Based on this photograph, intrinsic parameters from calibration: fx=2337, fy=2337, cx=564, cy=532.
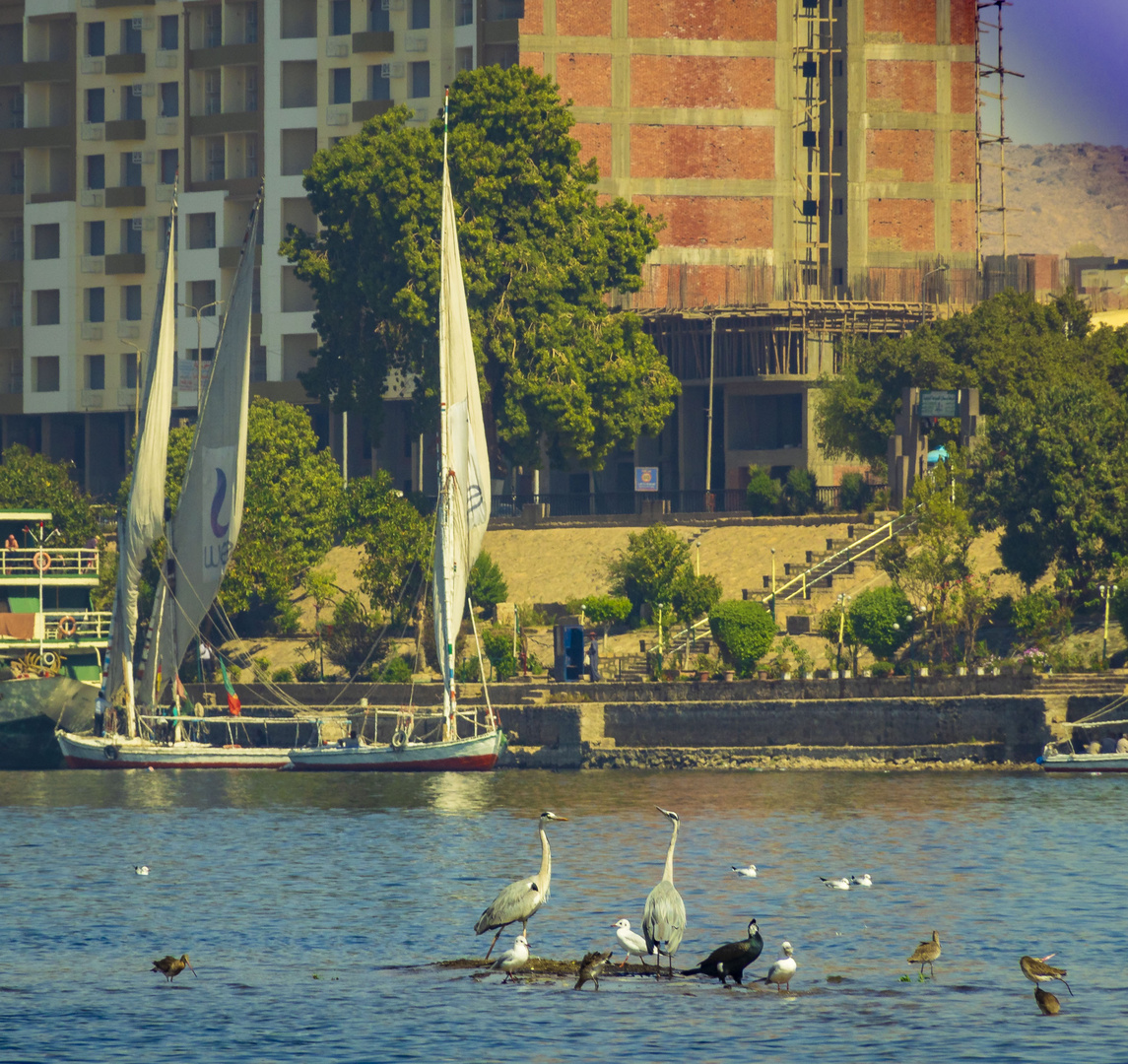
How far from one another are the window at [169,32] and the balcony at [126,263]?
11311mm

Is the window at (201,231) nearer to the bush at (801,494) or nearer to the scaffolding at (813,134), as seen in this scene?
the scaffolding at (813,134)

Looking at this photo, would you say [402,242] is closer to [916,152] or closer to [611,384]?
[611,384]

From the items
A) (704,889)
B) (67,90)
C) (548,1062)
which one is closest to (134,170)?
(67,90)

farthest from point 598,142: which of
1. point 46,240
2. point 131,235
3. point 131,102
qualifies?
point 46,240

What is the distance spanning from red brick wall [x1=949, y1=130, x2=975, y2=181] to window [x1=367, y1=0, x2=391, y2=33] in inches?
1184

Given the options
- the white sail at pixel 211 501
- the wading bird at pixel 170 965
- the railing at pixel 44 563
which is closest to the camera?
the wading bird at pixel 170 965

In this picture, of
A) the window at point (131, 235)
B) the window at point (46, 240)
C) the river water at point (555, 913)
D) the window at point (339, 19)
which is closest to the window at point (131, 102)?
the window at point (131, 235)

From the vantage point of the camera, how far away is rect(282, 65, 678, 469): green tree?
9581 cm

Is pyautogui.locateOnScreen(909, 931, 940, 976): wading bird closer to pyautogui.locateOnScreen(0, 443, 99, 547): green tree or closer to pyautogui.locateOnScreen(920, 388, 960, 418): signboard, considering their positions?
pyautogui.locateOnScreen(920, 388, 960, 418): signboard

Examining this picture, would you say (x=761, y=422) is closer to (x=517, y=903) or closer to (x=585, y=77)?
(x=585, y=77)

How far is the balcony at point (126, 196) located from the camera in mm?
126438

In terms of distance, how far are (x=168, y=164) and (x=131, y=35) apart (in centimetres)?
726

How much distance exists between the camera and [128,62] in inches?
4980

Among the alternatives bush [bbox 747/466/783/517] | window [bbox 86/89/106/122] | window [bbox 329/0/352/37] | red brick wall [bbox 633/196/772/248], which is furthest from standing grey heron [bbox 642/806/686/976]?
window [bbox 86/89/106/122]
